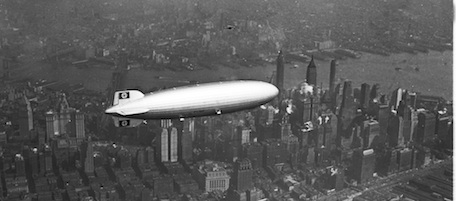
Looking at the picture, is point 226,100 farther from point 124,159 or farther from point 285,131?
point 285,131

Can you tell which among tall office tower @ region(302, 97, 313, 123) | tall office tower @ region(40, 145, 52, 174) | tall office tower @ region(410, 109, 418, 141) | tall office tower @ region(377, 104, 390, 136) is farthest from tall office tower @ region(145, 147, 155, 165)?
tall office tower @ region(410, 109, 418, 141)

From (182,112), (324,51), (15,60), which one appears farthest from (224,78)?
(15,60)

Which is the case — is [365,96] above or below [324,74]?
below

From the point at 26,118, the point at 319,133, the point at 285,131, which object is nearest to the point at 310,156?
the point at 319,133

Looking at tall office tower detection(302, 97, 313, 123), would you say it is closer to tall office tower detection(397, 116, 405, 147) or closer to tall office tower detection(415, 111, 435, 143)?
tall office tower detection(397, 116, 405, 147)

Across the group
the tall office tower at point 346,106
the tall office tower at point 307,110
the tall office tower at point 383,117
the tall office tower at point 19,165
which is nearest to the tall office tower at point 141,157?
the tall office tower at point 19,165

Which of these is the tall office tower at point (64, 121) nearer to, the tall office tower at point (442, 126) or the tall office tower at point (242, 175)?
the tall office tower at point (242, 175)

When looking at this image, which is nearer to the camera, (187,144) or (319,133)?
(187,144)
